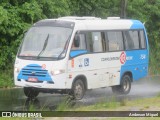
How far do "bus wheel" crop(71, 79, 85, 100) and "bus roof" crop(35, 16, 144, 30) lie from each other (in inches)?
77.3

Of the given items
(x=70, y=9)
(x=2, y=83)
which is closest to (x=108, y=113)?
(x=2, y=83)

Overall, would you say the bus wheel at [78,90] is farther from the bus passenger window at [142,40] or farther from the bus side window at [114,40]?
the bus passenger window at [142,40]

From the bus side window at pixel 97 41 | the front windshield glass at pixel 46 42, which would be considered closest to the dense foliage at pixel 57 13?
the front windshield glass at pixel 46 42

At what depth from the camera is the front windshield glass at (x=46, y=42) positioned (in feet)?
60.3

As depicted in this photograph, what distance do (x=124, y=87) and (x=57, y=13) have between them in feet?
25.4

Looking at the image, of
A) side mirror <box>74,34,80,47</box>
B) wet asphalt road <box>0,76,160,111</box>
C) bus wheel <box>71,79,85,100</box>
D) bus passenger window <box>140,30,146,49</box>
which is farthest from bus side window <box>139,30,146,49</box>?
side mirror <box>74,34,80,47</box>

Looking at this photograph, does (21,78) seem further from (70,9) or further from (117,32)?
(70,9)

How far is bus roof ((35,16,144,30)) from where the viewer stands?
19.3 meters

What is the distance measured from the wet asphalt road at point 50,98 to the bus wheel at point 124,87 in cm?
24

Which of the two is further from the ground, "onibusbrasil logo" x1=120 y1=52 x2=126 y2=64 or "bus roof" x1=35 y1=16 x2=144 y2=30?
"bus roof" x1=35 y1=16 x2=144 y2=30

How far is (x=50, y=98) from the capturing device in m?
20.1

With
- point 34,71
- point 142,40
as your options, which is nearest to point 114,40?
point 142,40

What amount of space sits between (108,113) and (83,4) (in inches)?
772

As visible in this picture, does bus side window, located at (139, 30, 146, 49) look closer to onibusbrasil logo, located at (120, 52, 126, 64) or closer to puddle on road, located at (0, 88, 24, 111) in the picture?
onibusbrasil logo, located at (120, 52, 126, 64)
